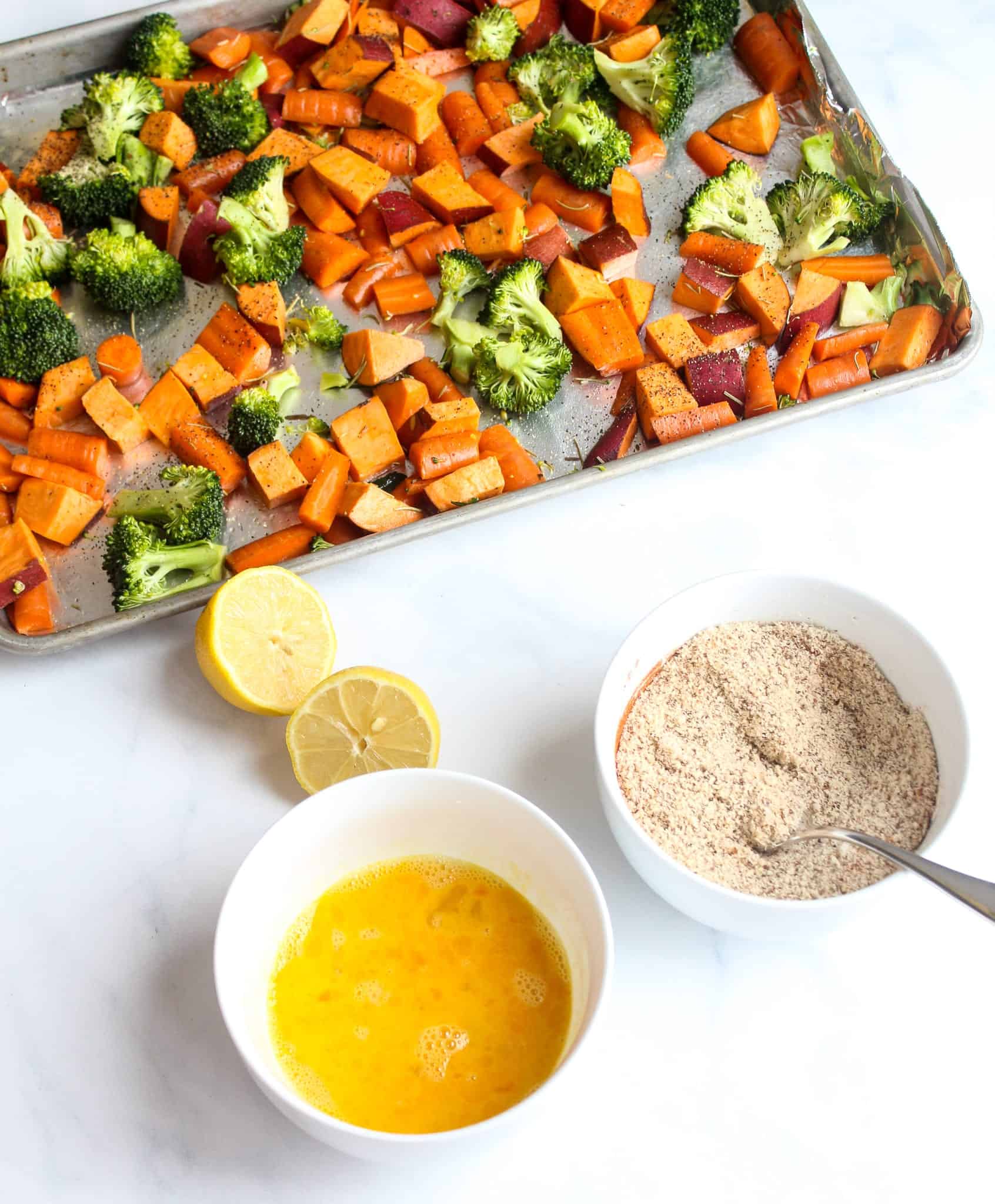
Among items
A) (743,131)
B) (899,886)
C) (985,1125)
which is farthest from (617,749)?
(743,131)

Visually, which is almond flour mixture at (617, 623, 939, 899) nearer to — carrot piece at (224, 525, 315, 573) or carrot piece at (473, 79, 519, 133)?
carrot piece at (224, 525, 315, 573)

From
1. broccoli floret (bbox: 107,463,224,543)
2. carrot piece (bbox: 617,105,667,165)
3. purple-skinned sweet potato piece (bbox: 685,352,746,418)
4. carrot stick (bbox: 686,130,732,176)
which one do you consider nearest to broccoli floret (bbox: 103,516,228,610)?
broccoli floret (bbox: 107,463,224,543)

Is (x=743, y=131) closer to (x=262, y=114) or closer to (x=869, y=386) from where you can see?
(x=869, y=386)

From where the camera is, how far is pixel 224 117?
277 centimetres

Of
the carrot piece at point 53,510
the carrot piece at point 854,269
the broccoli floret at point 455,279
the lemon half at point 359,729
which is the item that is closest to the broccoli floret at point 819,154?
the carrot piece at point 854,269

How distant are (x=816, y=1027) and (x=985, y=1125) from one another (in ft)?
0.90

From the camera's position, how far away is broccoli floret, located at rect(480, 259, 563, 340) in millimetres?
2531

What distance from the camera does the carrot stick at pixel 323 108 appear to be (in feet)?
9.32

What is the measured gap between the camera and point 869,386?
94.3 inches

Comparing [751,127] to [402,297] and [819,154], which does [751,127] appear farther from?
[402,297]

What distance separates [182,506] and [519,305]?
0.84 meters

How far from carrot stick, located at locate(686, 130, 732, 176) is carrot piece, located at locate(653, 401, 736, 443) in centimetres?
74

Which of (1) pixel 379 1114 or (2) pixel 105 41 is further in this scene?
(2) pixel 105 41

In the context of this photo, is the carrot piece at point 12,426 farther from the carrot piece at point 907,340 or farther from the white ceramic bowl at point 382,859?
the carrot piece at point 907,340
